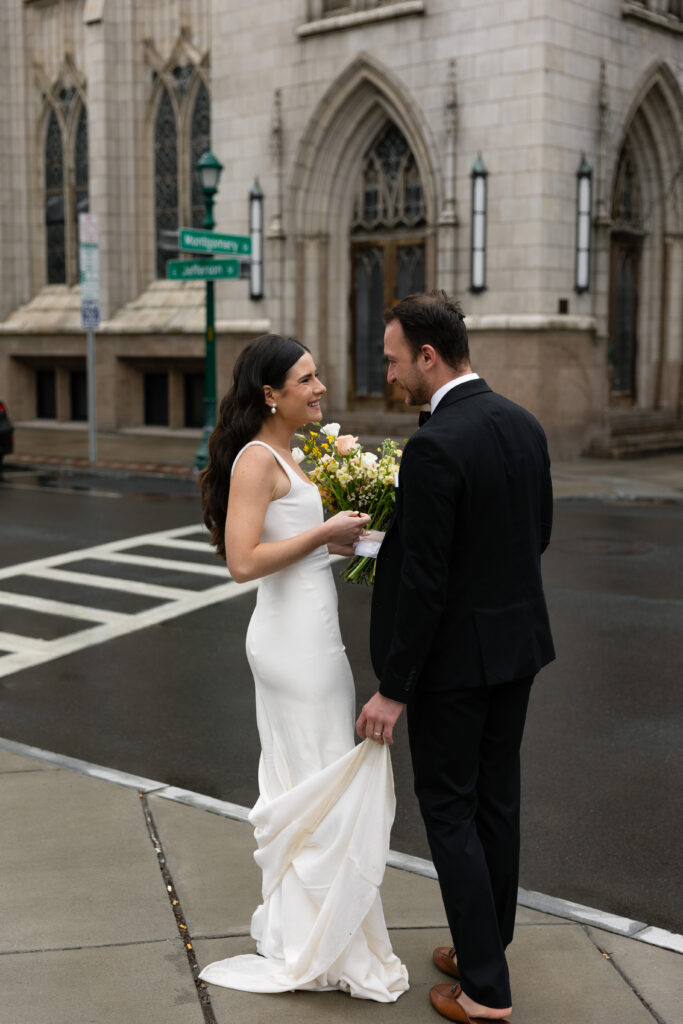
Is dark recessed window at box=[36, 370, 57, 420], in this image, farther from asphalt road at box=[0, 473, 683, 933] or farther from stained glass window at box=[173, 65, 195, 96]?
asphalt road at box=[0, 473, 683, 933]

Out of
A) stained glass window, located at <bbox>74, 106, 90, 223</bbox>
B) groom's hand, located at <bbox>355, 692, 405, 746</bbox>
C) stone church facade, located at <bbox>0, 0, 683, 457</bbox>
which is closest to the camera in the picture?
groom's hand, located at <bbox>355, 692, 405, 746</bbox>

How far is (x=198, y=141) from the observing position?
26859 mm

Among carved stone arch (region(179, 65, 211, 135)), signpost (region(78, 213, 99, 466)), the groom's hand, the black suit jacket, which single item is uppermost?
carved stone arch (region(179, 65, 211, 135))

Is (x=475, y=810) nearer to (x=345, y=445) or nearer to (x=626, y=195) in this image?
(x=345, y=445)

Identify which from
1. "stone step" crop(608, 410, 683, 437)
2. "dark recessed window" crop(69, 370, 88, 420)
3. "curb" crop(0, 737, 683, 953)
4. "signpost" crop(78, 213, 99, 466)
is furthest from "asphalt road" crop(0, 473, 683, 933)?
"dark recessed window" crop(69, 370, 88, 420)

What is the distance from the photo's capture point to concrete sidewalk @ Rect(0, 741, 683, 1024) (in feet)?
11.7

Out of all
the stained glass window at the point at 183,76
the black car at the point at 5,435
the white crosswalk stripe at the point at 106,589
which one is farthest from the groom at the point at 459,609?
the stained glass window at the point at 183,76

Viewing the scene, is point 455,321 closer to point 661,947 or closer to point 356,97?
point 661,947

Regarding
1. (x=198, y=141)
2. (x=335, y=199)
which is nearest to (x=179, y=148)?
(x=198, y=141)

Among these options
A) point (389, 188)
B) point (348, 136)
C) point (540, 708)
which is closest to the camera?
point (540, 708)

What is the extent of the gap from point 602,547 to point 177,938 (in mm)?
9263

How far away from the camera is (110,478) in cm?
1908

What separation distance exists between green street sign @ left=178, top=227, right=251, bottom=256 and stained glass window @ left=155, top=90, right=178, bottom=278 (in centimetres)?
885

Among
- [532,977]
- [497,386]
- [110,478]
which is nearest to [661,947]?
[532,977]
